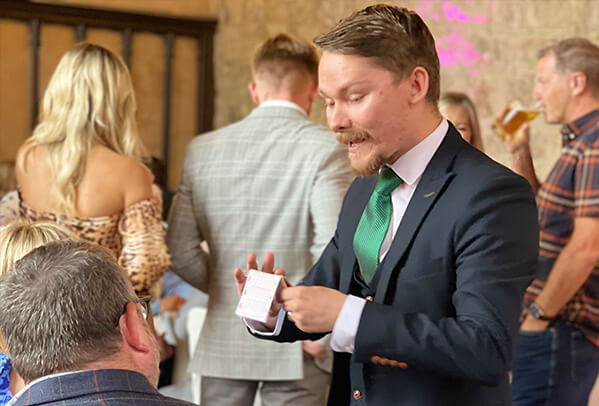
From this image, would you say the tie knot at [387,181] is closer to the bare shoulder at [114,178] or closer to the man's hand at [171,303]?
the bare shoulder at [114,178]

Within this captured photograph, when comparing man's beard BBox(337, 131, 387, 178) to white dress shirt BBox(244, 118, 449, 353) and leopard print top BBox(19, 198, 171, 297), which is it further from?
leopard print top BBox(19, 198, 171, 297)

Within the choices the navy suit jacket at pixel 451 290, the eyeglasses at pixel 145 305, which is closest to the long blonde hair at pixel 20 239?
the eyeglasses at pixel 145 305

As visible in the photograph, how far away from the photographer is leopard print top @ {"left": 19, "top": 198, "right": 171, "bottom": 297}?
2857mm

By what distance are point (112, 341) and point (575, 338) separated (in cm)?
201

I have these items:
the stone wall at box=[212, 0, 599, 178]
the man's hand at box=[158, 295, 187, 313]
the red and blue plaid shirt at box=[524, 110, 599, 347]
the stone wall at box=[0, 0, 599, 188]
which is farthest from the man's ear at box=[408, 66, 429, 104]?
the stone wall at box=[212, 0, 599, 178]

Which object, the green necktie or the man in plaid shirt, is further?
the man in plaid shirt

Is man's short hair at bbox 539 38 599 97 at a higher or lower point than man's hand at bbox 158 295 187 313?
higher

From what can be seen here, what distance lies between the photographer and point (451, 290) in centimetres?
166

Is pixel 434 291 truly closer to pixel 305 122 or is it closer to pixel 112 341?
pixel 112 341

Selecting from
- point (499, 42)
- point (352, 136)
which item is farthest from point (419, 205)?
point (499, 42)

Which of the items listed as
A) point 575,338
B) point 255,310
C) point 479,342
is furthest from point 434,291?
point 575,338

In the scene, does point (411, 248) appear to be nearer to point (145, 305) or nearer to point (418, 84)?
point (418, 84)

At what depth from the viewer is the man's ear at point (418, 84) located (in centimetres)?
170

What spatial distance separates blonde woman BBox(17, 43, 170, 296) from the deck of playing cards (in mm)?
1245
